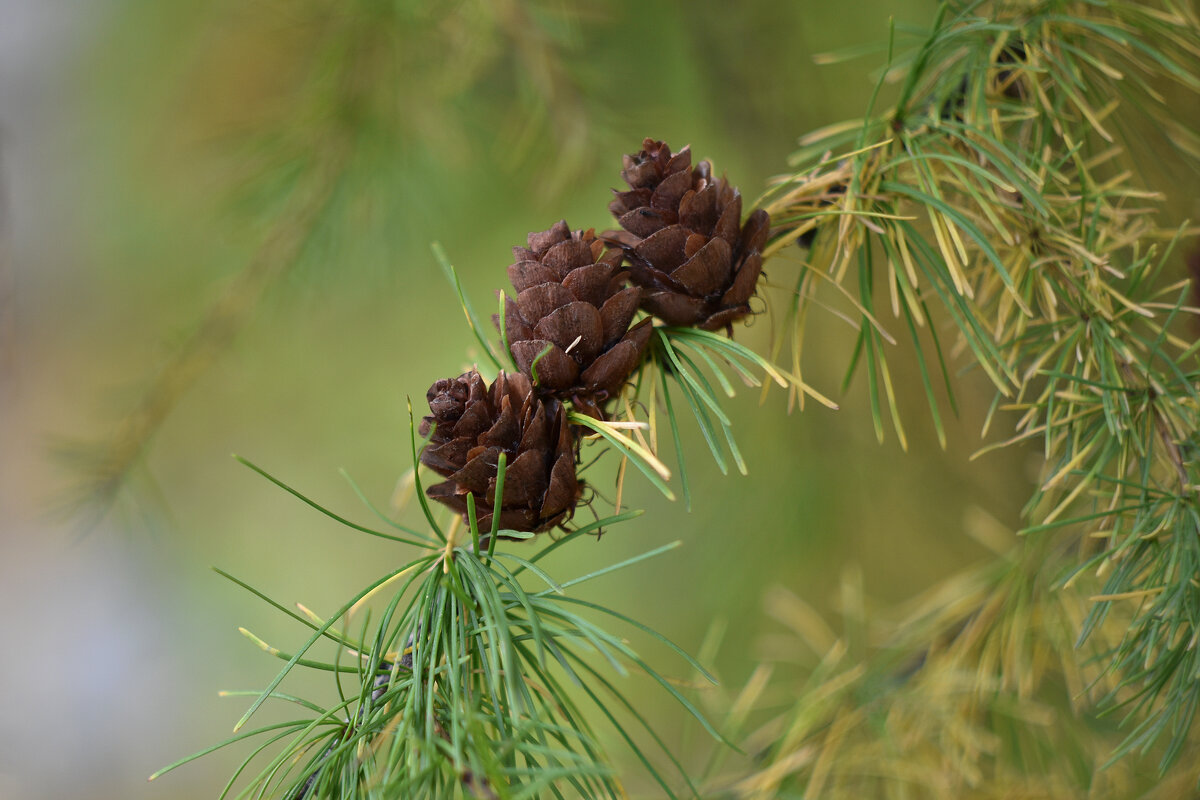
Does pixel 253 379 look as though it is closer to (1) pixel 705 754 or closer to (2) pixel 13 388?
(2) pixel 13 388

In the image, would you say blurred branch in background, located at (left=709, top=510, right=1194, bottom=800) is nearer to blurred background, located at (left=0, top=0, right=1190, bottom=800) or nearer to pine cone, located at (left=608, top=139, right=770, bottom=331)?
blurred background, located at (left=0, top=0, right=1190, bottom=800)

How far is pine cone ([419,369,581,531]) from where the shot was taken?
0.17 metres

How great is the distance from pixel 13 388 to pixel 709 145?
2.65 ft

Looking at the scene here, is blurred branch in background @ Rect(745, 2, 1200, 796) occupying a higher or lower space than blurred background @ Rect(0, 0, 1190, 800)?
lower

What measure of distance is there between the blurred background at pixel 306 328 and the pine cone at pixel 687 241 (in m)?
0.07

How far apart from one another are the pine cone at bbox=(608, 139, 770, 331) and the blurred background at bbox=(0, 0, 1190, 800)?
0.24ft

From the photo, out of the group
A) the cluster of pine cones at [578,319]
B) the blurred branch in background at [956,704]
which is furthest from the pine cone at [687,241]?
the blurred branch in background at [956,704]

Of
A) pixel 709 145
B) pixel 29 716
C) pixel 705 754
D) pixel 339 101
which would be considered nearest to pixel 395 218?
pixel 339 101

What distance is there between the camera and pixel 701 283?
7.5 inches

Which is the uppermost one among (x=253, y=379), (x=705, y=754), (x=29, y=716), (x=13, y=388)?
(x=13, y=388)

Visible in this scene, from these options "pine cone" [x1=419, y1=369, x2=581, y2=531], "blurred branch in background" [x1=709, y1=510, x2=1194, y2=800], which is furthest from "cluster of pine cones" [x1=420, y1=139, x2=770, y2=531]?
"blurred branch in background" [x1=709, y1=510, x2=1194, y2=800]

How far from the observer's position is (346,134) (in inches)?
17.5

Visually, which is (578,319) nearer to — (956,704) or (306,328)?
(956,704)

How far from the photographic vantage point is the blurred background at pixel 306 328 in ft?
1.53
